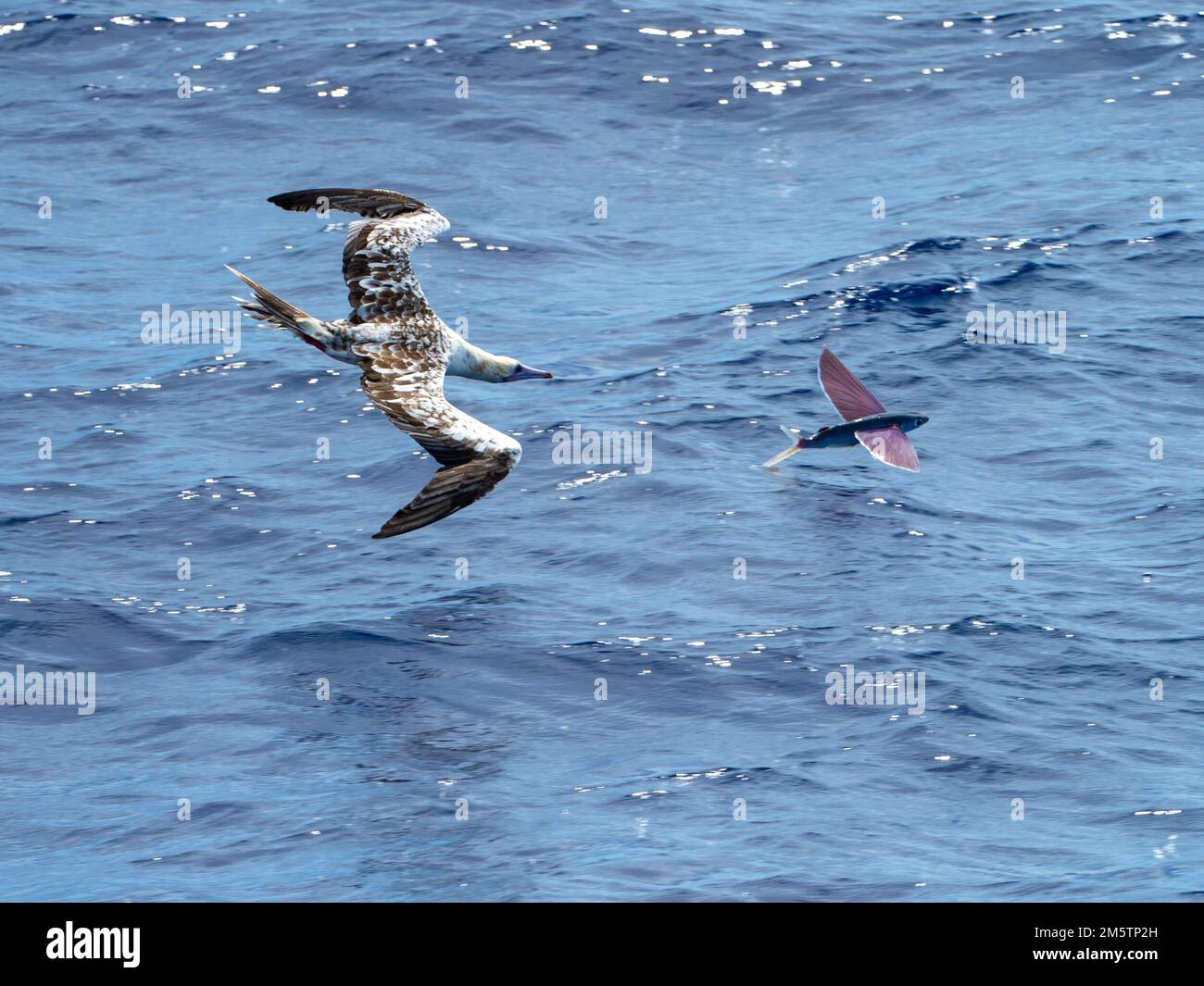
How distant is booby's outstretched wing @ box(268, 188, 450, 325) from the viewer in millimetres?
19984

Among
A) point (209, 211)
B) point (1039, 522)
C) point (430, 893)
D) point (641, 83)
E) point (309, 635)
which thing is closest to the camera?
point (430, 893)

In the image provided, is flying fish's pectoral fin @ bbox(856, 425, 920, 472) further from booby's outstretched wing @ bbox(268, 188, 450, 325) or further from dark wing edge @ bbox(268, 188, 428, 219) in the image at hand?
dark wing edge @ bbox(268, 188, 428, 219)

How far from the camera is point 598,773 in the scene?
19.9 m

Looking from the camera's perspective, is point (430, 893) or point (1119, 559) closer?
point (430, 893)

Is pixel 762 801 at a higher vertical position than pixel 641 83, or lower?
lower

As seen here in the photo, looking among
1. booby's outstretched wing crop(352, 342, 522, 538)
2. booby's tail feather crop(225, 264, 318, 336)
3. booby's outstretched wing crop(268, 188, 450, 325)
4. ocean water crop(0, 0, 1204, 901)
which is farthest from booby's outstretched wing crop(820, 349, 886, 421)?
booby's tail feather crop(225, 264, 318, 336)

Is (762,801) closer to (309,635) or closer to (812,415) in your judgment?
(309,635)

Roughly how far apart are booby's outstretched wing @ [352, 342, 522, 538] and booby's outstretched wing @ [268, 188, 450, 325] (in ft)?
2.06

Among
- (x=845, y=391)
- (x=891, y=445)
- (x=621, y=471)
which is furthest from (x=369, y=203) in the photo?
(x=621, y=471)

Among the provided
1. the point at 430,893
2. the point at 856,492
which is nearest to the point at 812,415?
the point at 856,492

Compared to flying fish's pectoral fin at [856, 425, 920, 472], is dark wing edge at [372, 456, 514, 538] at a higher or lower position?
higher

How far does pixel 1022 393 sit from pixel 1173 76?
1335 cm

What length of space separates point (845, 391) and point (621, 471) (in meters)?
→ 4.54

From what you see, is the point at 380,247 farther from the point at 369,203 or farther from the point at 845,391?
the point at 845,391
